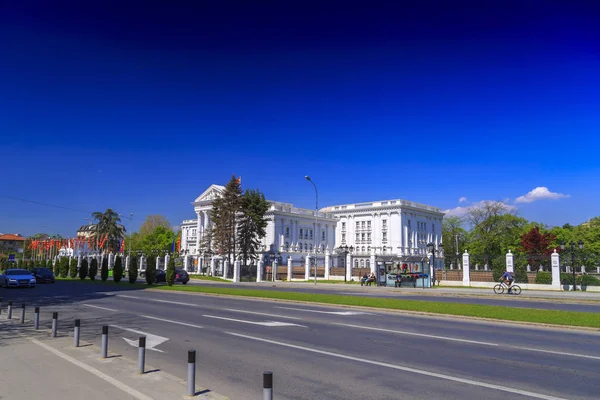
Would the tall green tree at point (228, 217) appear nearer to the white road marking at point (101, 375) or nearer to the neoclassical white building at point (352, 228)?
the neoclassical white building at point (352, 228)

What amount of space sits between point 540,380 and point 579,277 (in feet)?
113

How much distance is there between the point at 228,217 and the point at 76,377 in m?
57.8

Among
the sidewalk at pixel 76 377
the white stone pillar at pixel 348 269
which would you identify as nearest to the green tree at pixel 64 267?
the white stone pillar at pixel 348 269

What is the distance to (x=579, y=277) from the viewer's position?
118 ft

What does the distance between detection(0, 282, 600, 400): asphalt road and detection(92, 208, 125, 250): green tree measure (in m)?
85.6

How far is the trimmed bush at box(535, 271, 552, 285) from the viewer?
122 feet

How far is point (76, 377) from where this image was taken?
7.20m

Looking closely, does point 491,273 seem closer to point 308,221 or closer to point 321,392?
point 321,392

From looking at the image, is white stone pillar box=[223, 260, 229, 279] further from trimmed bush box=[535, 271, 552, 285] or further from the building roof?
the building roof

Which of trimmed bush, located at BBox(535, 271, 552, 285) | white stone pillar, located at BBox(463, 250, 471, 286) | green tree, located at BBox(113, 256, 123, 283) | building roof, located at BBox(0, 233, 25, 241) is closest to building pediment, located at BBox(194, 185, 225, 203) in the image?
green tree, located at BBox(113, 256, 123, 283)

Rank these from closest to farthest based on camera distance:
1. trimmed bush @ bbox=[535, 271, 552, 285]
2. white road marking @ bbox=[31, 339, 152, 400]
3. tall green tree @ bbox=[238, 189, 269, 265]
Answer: white road marking @ bbox=[31, 339, 152, 400], trimmed bush @ bbox=[535, 271, 552, 285], tall green tree @ bbox=[238, 189, 269, 265]

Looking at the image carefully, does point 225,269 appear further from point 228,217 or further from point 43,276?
point 43,276

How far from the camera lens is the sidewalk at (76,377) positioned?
20.6 ft

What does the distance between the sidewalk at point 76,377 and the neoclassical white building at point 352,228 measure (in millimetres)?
83709
